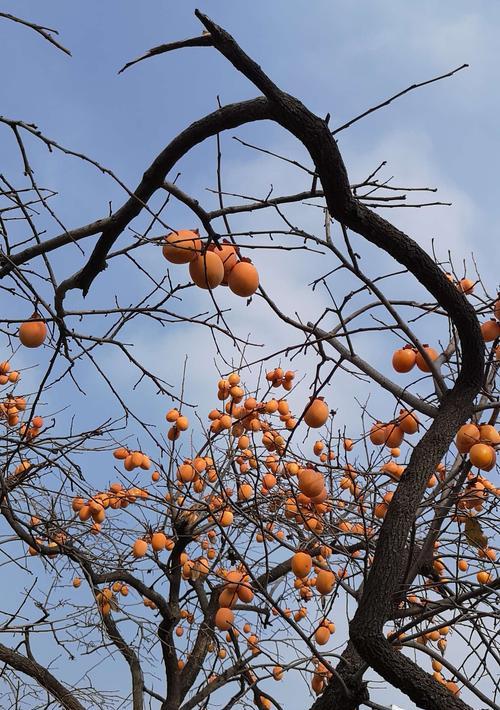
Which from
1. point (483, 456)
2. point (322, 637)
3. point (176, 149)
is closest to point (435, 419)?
point (483, 456)

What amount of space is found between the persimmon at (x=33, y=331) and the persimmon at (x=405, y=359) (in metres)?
1.54

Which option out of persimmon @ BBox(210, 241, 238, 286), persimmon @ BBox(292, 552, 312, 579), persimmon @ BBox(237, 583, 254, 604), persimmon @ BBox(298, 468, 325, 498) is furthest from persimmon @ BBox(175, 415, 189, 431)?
persimmon @ BBox(210, 241, 238, 286)

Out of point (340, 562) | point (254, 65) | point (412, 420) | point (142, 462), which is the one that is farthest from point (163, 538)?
point (254, 65)

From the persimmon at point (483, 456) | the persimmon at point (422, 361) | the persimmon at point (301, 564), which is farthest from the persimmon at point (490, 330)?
the persimmon at point (301, 564)

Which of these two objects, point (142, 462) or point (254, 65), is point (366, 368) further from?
point (142, 462)

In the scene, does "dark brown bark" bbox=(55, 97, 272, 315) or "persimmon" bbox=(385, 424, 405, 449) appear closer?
"dark brown bark" bbox=(55, 97, 272, 315)

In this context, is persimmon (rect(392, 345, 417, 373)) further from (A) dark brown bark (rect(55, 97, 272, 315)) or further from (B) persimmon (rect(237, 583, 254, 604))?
(B) persimmon (rect(237, 583, 254, 604))

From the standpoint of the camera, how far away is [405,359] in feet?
10.4

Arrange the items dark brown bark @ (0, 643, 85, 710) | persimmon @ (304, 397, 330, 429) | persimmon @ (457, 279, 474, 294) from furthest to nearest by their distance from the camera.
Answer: dark brown bark @ (0, 643, 85, 710) < persimmon @ (457, 279, 474, 294) < persimmon @ (304, 397, 330, 429)

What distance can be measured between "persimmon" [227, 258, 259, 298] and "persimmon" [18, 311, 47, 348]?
3.15ft

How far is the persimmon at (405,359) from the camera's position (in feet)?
10.4

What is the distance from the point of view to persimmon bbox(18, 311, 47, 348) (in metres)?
2.73

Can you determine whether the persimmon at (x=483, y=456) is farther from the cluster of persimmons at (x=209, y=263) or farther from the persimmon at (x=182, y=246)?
the persimmon at (x=182, y=246)

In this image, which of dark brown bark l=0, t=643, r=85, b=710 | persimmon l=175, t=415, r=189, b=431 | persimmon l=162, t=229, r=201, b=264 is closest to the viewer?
persimmon l=162, t=229, r=201, b=264
